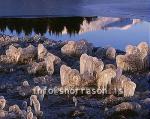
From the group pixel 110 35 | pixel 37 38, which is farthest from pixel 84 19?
pixel 37 38

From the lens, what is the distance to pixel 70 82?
27.2 feet

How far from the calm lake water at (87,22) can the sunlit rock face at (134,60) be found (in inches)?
231

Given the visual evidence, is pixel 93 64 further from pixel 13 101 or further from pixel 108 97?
pixel 13 101

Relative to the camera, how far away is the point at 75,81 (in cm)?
824

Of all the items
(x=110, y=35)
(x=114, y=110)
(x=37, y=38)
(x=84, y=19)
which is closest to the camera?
(x=114, y=110)

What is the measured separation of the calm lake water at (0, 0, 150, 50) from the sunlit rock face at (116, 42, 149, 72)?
19.3 feet

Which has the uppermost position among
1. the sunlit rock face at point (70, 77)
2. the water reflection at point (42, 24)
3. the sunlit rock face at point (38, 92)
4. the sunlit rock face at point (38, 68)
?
the sunlit rock face at point (70, 77)

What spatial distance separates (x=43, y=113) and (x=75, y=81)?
1.14 metres

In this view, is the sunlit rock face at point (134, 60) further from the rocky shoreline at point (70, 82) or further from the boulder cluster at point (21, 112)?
the boulder cluster at point (21, 112)

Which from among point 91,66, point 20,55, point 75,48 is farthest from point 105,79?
point 20,55

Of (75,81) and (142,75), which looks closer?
(75,81)

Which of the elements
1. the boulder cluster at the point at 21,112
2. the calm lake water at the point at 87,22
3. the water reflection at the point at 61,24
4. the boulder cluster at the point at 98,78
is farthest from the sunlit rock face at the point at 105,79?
the water reflection at the point at 61,24

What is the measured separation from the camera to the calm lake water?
18.5m

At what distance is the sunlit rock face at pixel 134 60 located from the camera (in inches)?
376
